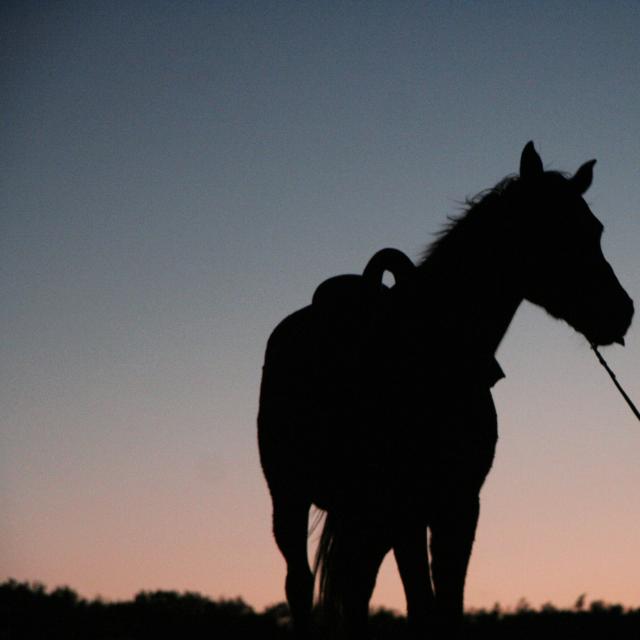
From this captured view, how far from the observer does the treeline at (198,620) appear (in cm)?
744

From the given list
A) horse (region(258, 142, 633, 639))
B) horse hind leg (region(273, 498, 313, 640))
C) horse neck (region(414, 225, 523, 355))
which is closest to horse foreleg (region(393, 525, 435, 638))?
horse (region(258, 142, 633, 639))

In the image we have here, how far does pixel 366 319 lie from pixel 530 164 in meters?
1.25

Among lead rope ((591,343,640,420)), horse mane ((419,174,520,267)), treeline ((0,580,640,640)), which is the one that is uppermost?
horse mane ((419,174,520,267))

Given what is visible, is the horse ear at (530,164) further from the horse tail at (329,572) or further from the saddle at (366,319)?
the horse tail at (329,572)

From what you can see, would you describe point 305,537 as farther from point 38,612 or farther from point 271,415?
point 38,612

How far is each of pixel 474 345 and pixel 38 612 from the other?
13.3 ft

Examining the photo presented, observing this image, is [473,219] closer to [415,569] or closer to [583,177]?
[583,177]

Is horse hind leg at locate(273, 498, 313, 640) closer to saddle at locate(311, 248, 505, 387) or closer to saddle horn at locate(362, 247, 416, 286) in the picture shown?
saddle at locate(311, 248, 505, 387)

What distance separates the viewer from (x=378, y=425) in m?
5.37

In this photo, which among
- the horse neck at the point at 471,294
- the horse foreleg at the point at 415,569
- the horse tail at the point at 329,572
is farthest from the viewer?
the horse tail at the point at 329,572

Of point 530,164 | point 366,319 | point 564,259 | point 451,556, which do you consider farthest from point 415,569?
point 530,164

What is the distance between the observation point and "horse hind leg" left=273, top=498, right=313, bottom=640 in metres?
6.78

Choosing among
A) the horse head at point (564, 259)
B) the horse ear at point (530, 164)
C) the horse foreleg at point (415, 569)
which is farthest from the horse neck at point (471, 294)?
the horse foreleg at point (415, 569)

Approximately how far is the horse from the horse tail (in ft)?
0.32
